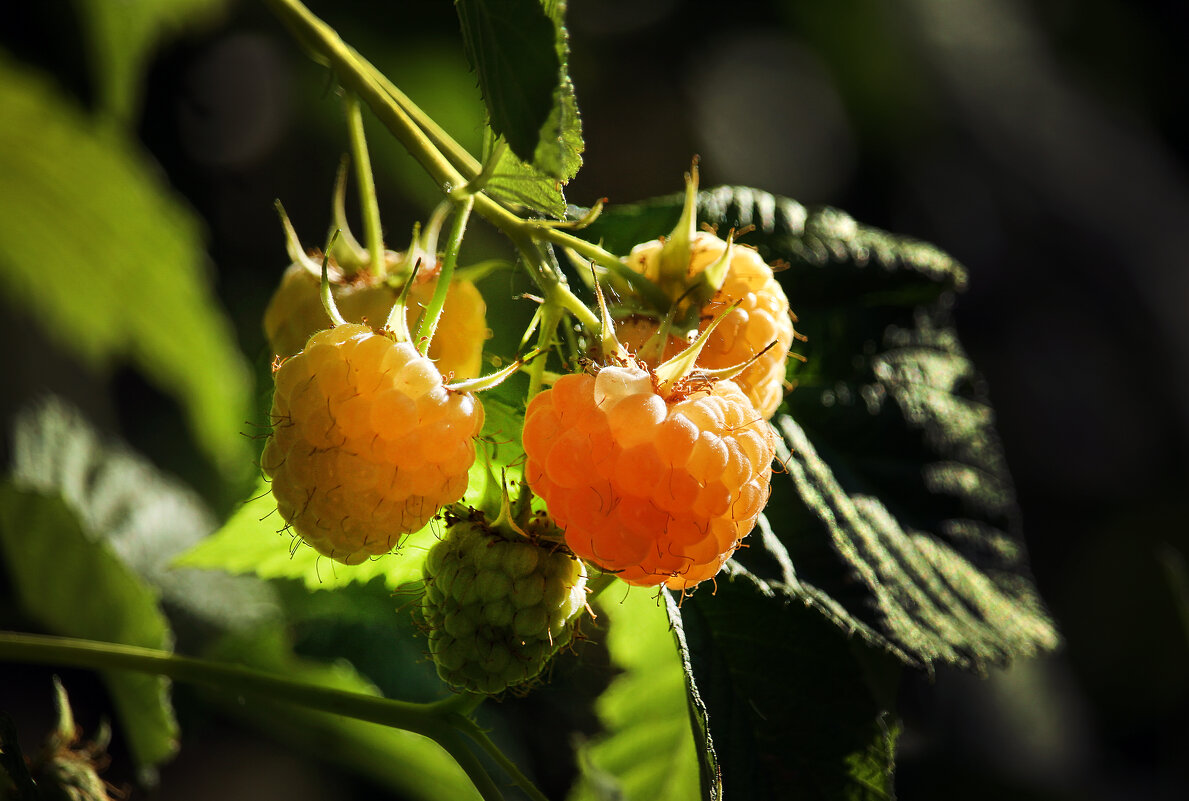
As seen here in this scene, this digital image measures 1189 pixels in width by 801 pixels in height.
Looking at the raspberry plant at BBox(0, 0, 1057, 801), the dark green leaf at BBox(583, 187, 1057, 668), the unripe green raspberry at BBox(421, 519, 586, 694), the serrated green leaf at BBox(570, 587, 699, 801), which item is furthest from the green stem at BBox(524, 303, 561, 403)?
the serrated green leaf at BBox(570, 587, 699, 801)

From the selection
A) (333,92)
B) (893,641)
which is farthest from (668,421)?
(333,92)

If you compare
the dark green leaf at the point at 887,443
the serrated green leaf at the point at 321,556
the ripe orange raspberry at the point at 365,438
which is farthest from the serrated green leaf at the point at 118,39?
the ripe orange raspberry at the point at 365,438

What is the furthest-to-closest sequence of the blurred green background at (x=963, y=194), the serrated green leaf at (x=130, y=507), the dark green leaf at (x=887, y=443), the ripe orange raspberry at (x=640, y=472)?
1. the blurred green background at (x=963, y=194)
2. the serrated green leaf at (x=130, y=507)
3. the dark green leaf at (x=887, y=443)
4. the ripe orange raspberry at (x=640, y=472)

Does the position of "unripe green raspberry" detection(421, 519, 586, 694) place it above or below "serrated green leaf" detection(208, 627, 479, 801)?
above

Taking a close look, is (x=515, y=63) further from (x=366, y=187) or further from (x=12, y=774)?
(x=12, y=774)

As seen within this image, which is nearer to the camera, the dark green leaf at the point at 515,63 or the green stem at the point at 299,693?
the dark green leaf at the point at 515,63

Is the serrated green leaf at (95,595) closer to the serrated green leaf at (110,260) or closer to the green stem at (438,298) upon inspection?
the serrated green leaf at (110,260)

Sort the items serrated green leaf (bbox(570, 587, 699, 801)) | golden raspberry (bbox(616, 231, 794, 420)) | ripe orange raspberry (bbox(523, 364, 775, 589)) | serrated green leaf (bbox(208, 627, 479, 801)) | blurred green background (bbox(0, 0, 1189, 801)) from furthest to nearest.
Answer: blurred green background (bbox(0, 0, 1189, 801)) < serrated green leaf (bbox(208, 627, 479, 801)) < serrated green leaf (bbox(570, 587, 699, 801)) < golden raspberry (bbox(616, 231, 794, 420)) < ripe orange raspberry (bbox(523, 364, 775, 589))

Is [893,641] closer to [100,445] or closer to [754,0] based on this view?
[100,445]

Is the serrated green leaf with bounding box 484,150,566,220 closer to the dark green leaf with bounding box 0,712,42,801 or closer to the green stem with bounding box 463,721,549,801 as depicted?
the green stem with bounding box 463,721,549,801
